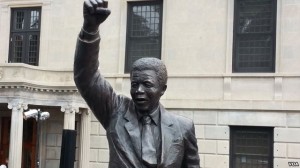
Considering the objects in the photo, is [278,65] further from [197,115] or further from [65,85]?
[65,85]

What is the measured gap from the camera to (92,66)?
3455mm

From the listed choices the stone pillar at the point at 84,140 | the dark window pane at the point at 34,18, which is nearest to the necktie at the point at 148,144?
the stone pillar at the point at 84,140

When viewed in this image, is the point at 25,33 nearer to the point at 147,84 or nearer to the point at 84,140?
the point at 84,140

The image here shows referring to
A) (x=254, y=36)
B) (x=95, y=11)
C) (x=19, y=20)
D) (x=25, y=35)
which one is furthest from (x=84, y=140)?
(x=95, y=11)

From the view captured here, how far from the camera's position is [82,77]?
348 centimetres

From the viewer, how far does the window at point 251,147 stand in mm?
20734

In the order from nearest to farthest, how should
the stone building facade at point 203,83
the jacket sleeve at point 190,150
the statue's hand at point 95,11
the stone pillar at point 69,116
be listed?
the statue's hand at point 95,11 → the jacket sleeve at point 190,150 → the stone building facade at point 203,83 → the stone pillar at point 69,116

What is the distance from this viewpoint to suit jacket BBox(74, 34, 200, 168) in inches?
136

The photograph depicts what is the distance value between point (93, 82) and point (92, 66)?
0.37ft

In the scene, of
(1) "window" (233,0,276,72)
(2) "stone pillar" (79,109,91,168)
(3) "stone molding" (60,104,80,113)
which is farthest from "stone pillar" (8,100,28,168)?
(1) "window" (233,0,276,72)

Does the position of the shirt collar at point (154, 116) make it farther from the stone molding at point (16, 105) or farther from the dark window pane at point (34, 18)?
the dark window pane at point (34, 18)

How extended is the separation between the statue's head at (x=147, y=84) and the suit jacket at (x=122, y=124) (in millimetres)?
123

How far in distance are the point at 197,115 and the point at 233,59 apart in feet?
8.31

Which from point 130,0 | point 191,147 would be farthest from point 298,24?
point 191,147
